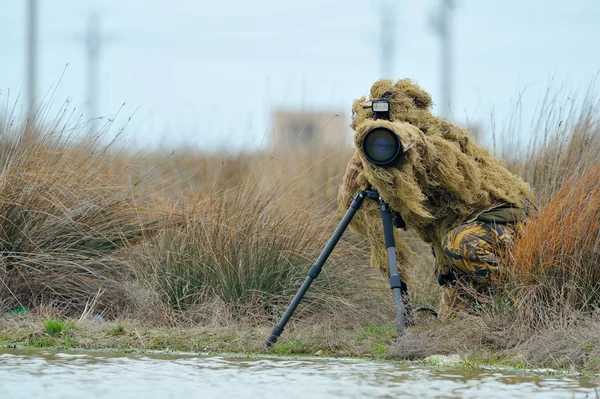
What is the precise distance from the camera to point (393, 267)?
5754 mm

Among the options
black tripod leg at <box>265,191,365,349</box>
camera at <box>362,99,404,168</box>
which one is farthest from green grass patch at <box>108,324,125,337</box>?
camera at <box>362,99,404,168</box>

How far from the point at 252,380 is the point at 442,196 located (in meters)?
1.99

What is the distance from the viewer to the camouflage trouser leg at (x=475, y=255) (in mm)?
6043

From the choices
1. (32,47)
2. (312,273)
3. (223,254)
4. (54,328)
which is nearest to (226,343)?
(312,273)

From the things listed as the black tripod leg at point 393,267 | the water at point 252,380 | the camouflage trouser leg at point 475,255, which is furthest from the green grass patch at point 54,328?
the camouflage trouser leg at point 475,255

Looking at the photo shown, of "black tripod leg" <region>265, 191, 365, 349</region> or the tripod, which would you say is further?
"black tripod leg" <region>265, 191, 365, 349</region>

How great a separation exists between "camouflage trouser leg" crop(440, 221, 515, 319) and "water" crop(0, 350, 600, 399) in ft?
3.02

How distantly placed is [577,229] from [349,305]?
1691mm

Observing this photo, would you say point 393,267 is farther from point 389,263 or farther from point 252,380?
point 252,380

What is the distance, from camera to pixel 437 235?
6465 millimetres

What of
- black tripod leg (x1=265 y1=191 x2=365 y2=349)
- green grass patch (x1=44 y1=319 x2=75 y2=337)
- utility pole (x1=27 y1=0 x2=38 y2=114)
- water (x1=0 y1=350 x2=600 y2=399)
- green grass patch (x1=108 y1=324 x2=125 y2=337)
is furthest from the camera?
utility pole (x1=27 y1=0 x2=38 y2=114)

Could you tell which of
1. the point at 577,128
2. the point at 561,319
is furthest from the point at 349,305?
the point at 577,128

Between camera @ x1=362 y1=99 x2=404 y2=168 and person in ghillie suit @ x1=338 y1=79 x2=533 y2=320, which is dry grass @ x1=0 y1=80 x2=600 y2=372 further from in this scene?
camera @ x1=362 y1=99 x2=404 y2=168

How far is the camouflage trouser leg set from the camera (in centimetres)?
604
